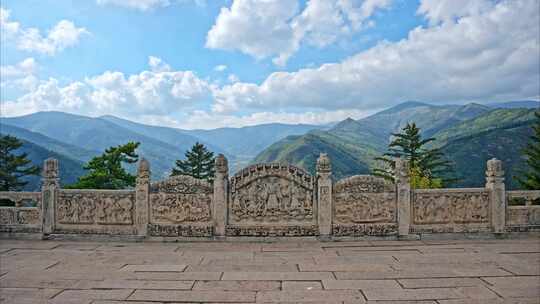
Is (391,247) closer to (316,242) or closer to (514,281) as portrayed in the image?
(316,242)

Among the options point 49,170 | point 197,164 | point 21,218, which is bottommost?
point 21,218

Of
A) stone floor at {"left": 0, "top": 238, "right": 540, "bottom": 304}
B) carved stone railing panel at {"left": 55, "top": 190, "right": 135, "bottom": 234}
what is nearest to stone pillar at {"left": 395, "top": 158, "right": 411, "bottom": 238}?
stone floor at {"left": 0, "top": 238, "right": 540, "bottom": 304}

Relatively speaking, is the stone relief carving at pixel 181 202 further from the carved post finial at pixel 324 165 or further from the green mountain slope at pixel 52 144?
the green mountain slope at pixel 52 144

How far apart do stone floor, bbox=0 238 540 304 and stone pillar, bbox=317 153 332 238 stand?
1.43 ft

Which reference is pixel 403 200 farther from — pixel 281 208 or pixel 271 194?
pixel 271 194

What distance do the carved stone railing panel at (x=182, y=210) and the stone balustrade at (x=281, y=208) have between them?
0.02 metres

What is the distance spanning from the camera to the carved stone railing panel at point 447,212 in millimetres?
8422

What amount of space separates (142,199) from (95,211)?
1.14 metres

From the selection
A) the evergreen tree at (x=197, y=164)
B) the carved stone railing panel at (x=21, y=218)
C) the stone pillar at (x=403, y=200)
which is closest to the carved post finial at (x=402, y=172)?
the stone pillar at (x=403, y=200)

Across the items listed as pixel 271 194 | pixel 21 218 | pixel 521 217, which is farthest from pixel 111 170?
pixel 521 217

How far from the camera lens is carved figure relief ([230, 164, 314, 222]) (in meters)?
8.36

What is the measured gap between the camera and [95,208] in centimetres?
850

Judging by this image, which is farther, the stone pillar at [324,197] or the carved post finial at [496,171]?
the carved post finial at [496,171]

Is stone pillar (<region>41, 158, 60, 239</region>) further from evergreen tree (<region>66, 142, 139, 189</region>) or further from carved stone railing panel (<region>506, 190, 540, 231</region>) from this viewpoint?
evergreen tree (<region>66, 142, 139, 189</region>)
